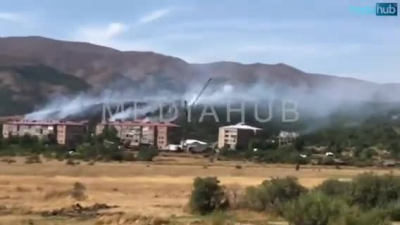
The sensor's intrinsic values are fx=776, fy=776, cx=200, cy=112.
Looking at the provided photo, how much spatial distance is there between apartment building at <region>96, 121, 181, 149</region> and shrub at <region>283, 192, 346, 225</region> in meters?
148

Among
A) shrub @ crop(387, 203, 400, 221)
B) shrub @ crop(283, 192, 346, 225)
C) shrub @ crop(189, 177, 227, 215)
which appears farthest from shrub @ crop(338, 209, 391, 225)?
shrub @ crop(189, 177, 227, 215)

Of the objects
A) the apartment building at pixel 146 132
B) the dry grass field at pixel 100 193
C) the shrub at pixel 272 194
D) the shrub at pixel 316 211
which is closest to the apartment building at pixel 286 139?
the apartment building at pixel 146 132

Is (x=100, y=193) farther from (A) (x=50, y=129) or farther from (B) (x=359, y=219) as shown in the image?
(A) (x=50, y=129)

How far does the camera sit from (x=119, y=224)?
3080 centimetres

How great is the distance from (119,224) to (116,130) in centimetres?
15020

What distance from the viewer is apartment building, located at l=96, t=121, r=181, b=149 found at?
17754 cm

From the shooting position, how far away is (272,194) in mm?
38469

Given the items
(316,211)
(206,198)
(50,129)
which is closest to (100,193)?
(206,198)

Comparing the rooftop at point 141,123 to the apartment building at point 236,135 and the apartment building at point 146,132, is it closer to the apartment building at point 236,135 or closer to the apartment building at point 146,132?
the apartment building at point 146,132

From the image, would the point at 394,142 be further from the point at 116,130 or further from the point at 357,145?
the point at 116,130

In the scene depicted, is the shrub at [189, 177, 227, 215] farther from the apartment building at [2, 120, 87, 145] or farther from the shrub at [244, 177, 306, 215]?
the apartment building at [2, 120, 87, 145]

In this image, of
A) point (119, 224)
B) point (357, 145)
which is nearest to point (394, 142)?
point (357, 145)

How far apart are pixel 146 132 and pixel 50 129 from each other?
72.1ft

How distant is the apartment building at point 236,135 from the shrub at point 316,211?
486 ft
